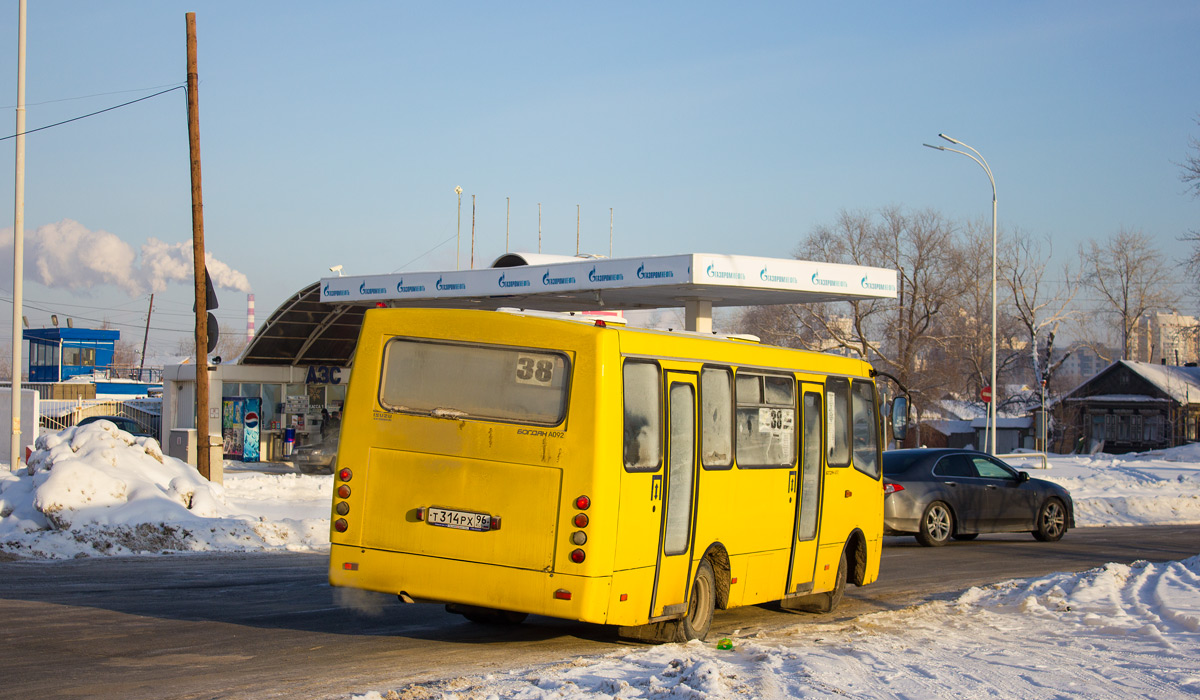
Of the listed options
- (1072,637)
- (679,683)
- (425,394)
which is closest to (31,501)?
(425,394)

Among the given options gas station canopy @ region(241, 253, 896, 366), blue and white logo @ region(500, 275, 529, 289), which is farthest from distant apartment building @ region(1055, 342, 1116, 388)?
blue and white logo @ region(500, 275, 529, 289)

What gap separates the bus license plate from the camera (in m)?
8.00

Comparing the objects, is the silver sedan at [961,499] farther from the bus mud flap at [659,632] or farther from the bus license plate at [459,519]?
the bus license plate at [459,519]

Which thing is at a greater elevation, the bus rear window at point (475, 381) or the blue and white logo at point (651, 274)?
the blue and white logo at point (651, 274)

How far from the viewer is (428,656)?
8.07 metres

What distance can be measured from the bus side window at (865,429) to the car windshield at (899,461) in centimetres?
579

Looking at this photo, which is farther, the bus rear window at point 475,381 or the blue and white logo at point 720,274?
the blue and white logo at point 720,274

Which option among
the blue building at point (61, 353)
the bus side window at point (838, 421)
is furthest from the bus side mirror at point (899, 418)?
the blue building at point (61, 353)

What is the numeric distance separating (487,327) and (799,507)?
12.7 feet

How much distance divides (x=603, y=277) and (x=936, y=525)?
12.7 meters

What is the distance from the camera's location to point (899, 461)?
17.9 metres

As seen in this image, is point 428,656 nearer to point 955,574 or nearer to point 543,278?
point 955,574

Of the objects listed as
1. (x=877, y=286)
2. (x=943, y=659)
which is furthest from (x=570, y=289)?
(x=943, y=659)

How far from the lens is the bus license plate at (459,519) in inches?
315
